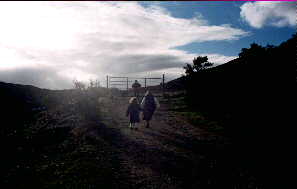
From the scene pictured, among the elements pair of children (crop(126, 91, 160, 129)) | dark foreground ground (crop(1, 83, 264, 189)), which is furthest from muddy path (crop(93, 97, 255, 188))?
pair of children (crop(126, 91, 160, 129))

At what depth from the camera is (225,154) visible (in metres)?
9.52

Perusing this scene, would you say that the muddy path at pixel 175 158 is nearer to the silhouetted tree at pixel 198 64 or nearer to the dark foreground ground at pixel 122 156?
the dark foreground ground at pixel 122 156

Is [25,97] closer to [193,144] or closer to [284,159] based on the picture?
[193,144]

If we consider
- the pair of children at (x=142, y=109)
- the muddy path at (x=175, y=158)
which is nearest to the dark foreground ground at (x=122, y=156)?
the muddy path at (x=175, y=158)

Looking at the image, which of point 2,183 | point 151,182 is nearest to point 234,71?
point 151,182

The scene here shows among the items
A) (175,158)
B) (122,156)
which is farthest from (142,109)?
(175,158)

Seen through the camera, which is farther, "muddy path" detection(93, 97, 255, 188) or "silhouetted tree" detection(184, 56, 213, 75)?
"silhouetted tree" detection(184, 56, 213, 75)

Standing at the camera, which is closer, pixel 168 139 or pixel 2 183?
pixel 2 183

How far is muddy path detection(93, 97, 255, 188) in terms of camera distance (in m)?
7.35

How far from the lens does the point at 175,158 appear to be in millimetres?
9180

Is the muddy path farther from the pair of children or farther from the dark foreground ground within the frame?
the pair of children

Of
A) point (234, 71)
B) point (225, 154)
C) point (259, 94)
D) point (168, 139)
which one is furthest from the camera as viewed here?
point (234, 71)

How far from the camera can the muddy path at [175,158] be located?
7.35m

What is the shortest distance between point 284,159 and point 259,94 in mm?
4997
